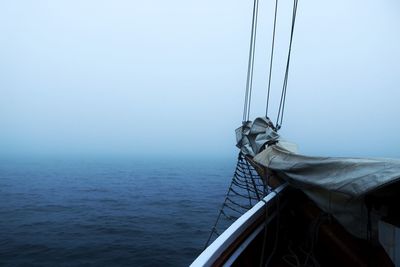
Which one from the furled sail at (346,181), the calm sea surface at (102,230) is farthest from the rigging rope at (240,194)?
the furled sail at (346,181)

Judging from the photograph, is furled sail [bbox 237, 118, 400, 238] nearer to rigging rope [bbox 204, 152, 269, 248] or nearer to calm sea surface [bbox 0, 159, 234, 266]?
rigging rope [bbox 204, 152, 269, 248]

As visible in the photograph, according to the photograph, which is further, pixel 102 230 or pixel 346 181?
pixel 102 230

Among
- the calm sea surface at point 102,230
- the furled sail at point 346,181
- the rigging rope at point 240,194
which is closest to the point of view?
the furled sail at point 346,181

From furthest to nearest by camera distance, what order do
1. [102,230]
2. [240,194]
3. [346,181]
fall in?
[102,230]
[240,194]
[346,181]

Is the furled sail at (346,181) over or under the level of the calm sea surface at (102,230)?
over

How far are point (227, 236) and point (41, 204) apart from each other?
2233 cm

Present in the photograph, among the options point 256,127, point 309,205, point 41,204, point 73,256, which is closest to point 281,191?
point 309,205

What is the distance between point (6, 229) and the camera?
1430cm

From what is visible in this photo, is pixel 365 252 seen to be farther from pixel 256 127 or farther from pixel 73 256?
pixel 73 256

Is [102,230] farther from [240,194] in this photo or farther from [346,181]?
[346,181]

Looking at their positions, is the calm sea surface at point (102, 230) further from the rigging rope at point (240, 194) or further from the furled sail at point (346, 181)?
the furled sail at point (346, 181)

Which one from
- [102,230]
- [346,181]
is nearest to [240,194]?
[102,230]

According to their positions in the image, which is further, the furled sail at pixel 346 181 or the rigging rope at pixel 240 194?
the rigging rope at pixel 240 194

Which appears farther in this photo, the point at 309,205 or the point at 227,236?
the point at 309,205
